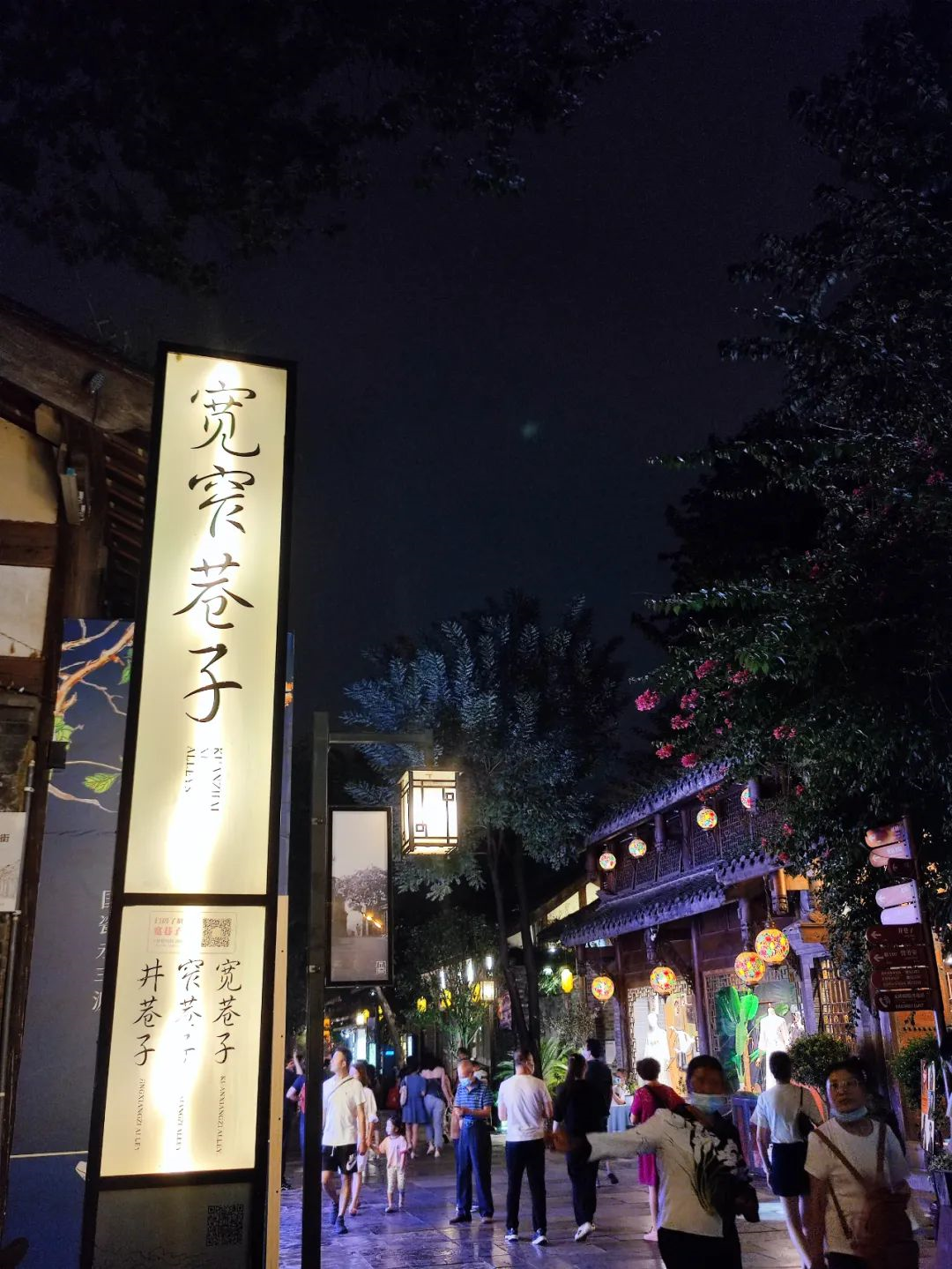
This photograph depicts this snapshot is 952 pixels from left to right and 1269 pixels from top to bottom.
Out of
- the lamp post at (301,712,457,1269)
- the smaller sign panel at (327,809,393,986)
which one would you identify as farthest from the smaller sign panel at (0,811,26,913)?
the smaller sign panel at (327,809,393,986)

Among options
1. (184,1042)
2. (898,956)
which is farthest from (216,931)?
(898,956)

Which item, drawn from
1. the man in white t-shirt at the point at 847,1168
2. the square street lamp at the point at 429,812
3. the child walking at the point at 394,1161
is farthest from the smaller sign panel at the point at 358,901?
the child walking at the point at 394,1161

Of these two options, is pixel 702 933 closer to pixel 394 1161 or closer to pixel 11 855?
pixel 394 1161

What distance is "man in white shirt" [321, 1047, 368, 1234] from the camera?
1140 centimetres

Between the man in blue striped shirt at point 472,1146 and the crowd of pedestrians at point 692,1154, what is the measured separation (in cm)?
2

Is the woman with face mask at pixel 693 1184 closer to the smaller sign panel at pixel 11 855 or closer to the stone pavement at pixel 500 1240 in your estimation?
the stone pavement at pixel 500 1240

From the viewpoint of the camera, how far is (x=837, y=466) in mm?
8977

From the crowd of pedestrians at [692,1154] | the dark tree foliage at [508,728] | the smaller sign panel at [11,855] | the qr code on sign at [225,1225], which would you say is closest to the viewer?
the qr code on sign at [225,1225]

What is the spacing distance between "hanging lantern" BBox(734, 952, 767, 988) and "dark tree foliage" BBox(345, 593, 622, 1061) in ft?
29.1

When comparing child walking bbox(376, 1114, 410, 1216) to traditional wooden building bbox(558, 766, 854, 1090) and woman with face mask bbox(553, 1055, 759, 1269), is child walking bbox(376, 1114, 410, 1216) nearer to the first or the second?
traditional wooden building bbox(558, 766, 854, 1090)

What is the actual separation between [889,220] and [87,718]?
760 centimetres

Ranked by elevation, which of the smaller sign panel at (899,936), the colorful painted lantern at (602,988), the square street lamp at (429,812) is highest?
the square street lamp at (429,812)

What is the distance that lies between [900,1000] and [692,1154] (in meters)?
4.56

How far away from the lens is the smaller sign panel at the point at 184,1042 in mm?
4840
